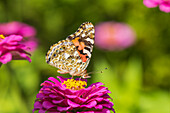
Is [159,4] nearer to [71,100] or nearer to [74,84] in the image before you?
[74,84]

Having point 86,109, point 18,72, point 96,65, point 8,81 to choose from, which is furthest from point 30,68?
point 86,109

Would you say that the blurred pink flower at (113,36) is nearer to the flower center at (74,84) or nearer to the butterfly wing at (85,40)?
the butterfly wing at (85,40)

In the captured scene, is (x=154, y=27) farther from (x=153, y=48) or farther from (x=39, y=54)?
(x=39, y=54)

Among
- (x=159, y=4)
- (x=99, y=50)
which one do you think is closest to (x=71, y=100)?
(x=159, y=4)

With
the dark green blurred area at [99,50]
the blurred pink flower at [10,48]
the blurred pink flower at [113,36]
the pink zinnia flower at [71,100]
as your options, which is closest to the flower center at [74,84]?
the pink zinnia flower at [71,100]

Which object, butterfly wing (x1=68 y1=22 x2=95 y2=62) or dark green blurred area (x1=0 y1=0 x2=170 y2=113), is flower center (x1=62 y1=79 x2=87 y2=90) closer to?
butterfly wing (x1=68 y1=22 x2=95 y2=62)

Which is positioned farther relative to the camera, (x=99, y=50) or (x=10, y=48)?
(x=99, y=50)

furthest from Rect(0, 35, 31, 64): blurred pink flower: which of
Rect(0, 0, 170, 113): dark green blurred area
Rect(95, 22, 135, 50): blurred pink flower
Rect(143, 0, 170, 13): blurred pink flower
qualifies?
Rect(95, 22, 135, 50): blurred pink flower
